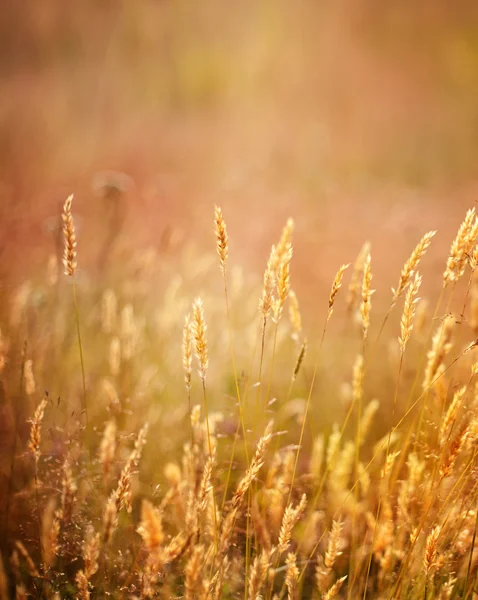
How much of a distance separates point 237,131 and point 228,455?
725 centimetres

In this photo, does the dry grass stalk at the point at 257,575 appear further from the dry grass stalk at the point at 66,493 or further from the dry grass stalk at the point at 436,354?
the dry grass stalk at the point at 436,354

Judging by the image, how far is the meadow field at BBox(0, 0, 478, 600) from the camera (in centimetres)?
120

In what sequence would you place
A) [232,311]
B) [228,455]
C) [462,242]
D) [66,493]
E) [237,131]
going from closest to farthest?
[66,493], [462,242], [228,455], [232,311], [237,131]

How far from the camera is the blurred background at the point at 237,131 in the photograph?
5.09 meters

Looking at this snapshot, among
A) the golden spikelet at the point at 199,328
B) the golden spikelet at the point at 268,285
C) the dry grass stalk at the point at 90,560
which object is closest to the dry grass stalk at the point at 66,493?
the dry grass stalk at the point at 90,560

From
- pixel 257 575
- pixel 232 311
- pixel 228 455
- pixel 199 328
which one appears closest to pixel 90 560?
pixel 257 575

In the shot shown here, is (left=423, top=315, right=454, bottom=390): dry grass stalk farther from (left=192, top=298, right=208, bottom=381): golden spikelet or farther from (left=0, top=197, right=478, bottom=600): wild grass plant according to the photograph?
(left=192, top=298, right=208, bottom=381): golden spikelet

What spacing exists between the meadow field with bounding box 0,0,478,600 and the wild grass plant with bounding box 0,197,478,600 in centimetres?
2

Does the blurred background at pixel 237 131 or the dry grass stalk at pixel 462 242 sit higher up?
the blurred background at pixel 237 131

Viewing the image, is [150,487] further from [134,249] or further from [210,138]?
[210,138]

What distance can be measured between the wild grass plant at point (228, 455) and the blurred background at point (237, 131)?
5.31 feet

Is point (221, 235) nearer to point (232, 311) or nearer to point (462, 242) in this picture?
point (462, 242)

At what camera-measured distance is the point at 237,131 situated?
27.0ft

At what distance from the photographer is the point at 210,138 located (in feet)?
26.6
